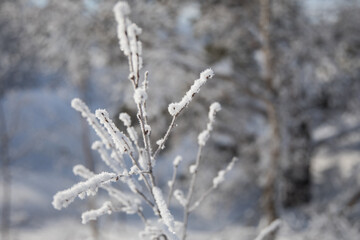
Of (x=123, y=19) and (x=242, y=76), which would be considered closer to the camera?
(x=123, y=19)

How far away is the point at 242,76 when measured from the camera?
5.00m

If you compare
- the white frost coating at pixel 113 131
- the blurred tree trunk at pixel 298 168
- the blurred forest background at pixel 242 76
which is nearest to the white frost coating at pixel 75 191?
the white frost coating at pixel 113 131

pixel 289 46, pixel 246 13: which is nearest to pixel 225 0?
pixel 246 13

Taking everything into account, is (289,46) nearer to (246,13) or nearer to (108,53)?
(246,13)

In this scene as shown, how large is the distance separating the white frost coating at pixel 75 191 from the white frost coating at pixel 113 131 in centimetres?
10

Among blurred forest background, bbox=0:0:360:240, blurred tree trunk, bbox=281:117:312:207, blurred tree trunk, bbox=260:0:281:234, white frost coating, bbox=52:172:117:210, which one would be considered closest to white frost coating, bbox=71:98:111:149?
white frost coating, bbox=52:172:117:210

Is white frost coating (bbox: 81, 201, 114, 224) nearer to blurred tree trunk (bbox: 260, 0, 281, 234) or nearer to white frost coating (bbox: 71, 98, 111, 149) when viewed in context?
white frost coating (bbox: 71, 98, 111, 149)

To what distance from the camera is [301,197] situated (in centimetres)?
650

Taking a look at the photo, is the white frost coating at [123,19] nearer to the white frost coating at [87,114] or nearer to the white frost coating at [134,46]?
the white frost coating at [134,46]

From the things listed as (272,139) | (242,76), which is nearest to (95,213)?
(272,139)

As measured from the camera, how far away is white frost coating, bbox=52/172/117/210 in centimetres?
73

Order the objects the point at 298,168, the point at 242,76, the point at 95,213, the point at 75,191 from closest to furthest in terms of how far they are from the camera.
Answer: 1. the point at 75,191
2. the point at 95,213
3. the point at 242,76
4. the point at 298,168

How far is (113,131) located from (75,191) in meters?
0.23

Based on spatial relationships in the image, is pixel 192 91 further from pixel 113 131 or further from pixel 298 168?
pixel 298 168
